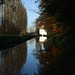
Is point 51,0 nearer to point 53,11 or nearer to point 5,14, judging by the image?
point 53,11

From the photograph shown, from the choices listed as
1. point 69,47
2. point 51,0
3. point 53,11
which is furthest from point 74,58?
point 51,0

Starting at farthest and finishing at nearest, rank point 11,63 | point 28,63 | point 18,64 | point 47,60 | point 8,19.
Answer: point 8,19
point 47,60
point 28,63
point 11,63
point 18,64

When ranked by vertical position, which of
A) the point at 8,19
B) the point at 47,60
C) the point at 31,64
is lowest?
the point at 31,64

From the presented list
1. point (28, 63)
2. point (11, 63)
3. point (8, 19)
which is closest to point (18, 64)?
point (11, 63)

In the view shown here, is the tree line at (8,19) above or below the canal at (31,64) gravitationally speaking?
above

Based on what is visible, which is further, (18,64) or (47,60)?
(47,60)

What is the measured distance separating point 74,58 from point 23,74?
344 cm

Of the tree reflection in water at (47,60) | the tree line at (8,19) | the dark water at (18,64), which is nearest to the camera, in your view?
the dark water at (18,64)

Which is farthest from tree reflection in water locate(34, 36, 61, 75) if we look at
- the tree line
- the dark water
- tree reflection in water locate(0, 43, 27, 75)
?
the tree line

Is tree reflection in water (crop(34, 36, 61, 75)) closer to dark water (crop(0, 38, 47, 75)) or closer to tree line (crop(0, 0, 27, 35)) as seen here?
dark water (crop(0, 38, 47, 75))

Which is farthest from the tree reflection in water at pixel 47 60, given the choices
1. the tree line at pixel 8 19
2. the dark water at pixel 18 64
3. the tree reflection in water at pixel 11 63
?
the tree line at pixel 8 19

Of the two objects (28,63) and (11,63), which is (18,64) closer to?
(11,63)

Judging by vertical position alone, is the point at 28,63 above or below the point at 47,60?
below

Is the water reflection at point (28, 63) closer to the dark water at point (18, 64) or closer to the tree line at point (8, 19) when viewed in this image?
the dark water at point (18, 64)
